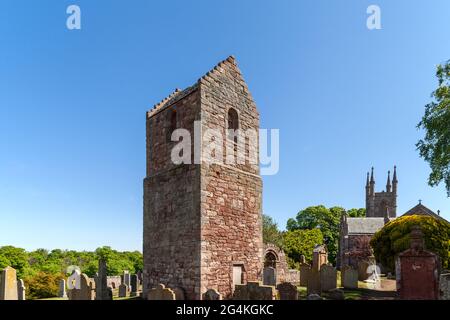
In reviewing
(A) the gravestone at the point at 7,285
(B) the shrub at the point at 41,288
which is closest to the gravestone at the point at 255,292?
(A) the gravestone at the point at 7,285

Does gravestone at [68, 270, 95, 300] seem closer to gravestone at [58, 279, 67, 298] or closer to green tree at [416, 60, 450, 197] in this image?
gravestone at [58, 279, 67, 298]

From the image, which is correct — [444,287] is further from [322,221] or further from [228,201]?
[322,221]

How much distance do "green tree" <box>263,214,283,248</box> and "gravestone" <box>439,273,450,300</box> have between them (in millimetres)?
28299

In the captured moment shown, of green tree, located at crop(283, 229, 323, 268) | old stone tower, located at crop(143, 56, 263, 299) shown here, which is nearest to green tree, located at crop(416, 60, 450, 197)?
old stone tower, located at crop(143, 56, 263, 299)

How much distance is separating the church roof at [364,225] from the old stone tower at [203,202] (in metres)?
37.6

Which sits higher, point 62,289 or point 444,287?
point 444,287

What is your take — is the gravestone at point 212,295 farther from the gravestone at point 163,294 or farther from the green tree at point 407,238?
the green tree at point 407,238

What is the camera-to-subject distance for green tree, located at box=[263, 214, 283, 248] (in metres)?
42.7

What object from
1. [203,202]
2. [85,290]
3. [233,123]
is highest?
[233,123]

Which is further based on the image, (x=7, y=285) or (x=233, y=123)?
(x=233, y=123)

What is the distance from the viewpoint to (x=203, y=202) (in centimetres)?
1181

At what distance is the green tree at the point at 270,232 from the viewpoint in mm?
42697

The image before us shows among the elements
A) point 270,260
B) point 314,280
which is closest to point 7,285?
point 314,280

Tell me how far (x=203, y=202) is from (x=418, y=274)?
10.2 m
